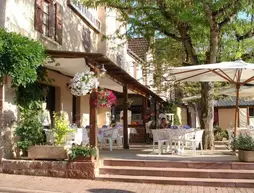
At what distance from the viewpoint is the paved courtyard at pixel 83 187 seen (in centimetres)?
742

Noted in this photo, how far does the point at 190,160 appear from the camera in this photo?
356 inches

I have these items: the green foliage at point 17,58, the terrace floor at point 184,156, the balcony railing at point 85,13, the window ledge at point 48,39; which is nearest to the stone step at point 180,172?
the terrace floor at point 184,156

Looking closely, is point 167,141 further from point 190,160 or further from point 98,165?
point 98,165

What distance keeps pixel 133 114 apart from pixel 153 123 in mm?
5026

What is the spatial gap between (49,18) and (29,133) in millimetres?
5367

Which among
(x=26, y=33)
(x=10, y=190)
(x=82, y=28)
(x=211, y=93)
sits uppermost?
(x=82, y=28)

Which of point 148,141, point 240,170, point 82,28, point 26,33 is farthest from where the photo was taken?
point 148,141

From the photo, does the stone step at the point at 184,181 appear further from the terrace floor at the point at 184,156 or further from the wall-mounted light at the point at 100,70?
the wall-mounted light at the point at 100,70

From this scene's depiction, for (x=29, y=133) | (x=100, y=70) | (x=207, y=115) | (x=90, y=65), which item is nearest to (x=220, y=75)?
(x=207, y=115)

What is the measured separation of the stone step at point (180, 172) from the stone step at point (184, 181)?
0.15 metres

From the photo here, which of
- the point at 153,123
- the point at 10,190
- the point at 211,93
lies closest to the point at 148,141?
the point at 153,123

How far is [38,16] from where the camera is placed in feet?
39.5

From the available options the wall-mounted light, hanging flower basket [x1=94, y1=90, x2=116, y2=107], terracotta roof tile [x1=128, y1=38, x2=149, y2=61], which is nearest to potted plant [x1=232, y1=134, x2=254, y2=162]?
hanging flower basket [x1=94, y1=90, x2=116, y2=107]

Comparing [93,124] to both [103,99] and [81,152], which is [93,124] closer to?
[103,99]
